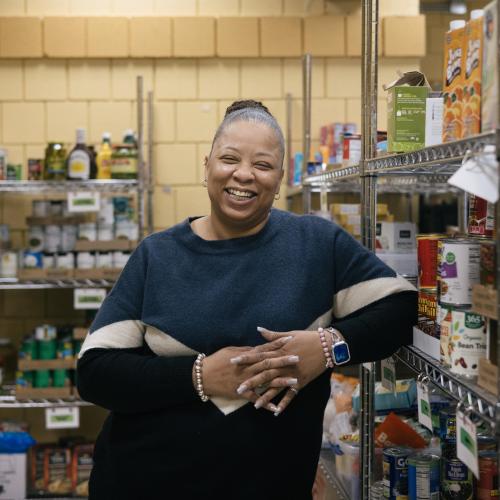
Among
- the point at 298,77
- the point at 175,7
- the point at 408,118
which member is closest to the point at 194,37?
the point at 175,7

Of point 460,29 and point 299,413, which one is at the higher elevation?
point 460,29

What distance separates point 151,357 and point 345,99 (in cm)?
307

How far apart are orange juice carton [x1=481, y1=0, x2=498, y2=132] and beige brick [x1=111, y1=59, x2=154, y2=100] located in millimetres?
3385

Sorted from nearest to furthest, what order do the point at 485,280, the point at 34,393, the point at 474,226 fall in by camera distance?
the point at 485,280
the point at 474,226
the point at 34,393

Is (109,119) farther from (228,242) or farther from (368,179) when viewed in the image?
(228,242)

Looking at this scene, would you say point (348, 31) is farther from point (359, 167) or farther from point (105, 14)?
point (359, 167)

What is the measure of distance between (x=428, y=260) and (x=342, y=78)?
297cm

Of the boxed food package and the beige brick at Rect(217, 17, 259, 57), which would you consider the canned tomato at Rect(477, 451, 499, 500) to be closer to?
the boxed food package

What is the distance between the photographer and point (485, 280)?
1457 millimetres

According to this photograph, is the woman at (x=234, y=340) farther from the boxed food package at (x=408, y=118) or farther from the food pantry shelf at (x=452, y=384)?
the boxed food package at (x=408, y=118)

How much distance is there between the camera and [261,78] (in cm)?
457

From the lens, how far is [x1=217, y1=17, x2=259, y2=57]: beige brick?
4.52 metres

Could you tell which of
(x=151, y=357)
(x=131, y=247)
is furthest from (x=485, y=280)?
(x=131, y=247)

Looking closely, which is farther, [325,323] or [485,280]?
[325,323]
